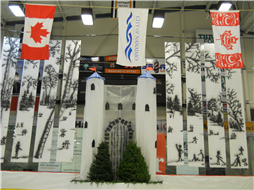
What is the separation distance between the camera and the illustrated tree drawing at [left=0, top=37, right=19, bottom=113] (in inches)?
284

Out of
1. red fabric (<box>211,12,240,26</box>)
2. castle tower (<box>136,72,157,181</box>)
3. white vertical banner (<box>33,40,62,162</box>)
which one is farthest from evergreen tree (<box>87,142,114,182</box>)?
red fabric (<box>211,12,240,26</box>)

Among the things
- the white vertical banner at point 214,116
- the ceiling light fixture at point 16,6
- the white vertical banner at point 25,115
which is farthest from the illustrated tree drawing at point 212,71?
the ceiling light fixture at point 16,6

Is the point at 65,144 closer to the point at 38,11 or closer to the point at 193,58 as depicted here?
the point at 38,11

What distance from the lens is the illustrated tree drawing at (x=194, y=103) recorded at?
24.1ft

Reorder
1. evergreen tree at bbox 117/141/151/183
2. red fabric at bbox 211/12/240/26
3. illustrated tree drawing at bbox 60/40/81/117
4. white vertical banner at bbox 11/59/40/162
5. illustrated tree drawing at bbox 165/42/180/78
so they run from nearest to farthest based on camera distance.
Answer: evergreen tree at bbox 117/141/151/183 → red fabric at bbox 211/12/240/26 → white vertical banner at bbox 11/59/40/162 → illustrated tree drawing at bbox 60/40/81/117 → illustrated tree drawing at bbox 165/42/180/78

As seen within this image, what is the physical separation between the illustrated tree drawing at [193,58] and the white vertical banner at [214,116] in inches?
13.0

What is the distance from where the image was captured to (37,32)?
6.25 m

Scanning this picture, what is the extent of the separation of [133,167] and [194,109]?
2.81 metres

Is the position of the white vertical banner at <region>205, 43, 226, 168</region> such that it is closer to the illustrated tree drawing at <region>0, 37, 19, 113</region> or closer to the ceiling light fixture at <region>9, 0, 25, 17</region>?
the ceiling light fixture at <region>9, 0, 25, 17</region>

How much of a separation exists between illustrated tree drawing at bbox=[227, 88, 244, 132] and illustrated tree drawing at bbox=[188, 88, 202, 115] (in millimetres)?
1015

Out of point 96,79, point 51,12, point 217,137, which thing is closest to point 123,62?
point 96,79

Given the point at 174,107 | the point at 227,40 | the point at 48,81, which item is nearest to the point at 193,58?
the point at 227,40

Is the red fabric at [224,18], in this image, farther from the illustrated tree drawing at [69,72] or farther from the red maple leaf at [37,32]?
the red maple leaf at [37,32]

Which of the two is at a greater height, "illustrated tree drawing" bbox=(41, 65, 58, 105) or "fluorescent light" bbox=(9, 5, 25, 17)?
"fluorescent light" bbox=(9, 5, 25, 17)
